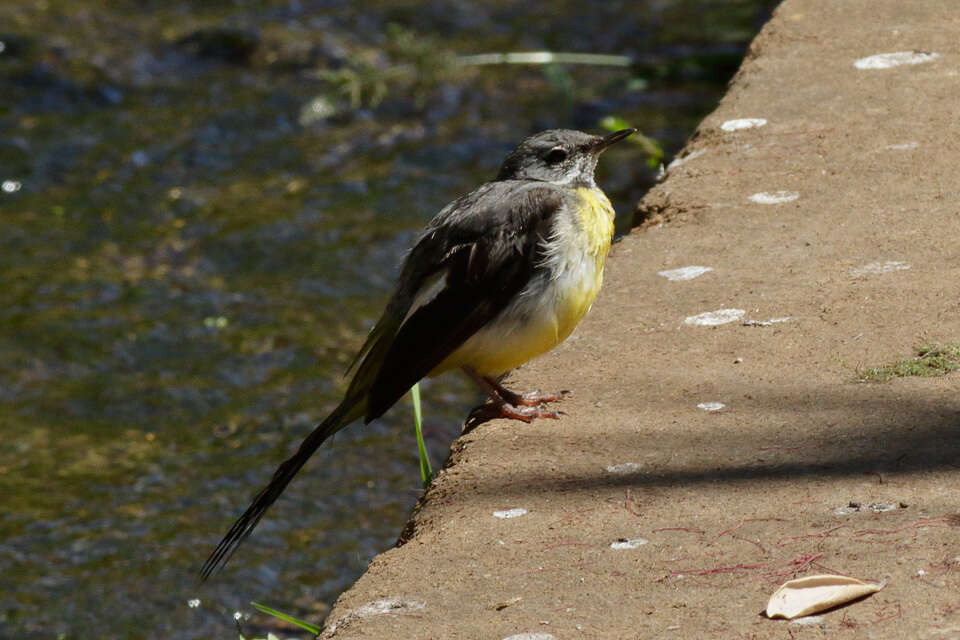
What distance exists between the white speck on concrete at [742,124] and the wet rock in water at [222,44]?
224 inches

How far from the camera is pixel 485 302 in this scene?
4285 millimetres

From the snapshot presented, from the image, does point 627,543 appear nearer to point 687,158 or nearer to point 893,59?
point 687,158

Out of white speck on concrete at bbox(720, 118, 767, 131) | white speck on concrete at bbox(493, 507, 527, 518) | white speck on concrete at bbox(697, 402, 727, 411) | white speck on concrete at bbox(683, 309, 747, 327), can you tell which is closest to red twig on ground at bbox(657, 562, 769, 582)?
white speck on concrete at bbox(493, 507, 527, 518)

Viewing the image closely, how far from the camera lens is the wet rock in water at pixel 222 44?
10516 mm

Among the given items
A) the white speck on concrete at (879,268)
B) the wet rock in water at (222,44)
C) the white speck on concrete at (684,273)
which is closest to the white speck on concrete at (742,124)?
the white speck on concrete at (684,273)

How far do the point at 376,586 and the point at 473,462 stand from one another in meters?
0.72

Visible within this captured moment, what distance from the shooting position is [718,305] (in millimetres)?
4414

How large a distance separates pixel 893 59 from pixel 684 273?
2007 mm

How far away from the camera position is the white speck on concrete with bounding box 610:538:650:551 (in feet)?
10.4

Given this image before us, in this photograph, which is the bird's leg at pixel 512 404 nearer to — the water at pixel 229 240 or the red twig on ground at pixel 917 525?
the red twig on ground at pixel 917 525

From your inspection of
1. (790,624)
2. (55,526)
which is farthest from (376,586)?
(55,526)

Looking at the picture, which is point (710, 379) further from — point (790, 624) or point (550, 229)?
point (790, 624)

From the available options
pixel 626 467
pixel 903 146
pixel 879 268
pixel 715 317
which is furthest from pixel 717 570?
pixel 903 146

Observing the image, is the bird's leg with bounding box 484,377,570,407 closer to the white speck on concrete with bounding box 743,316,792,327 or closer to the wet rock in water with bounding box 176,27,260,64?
the white speck on concrete with bounding box 743,316,792,327
